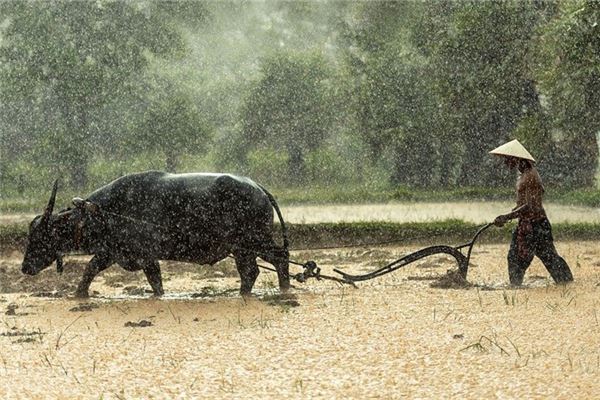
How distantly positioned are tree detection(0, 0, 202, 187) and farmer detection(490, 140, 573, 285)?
3048 cm

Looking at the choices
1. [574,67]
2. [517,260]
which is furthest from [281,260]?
[574,67]

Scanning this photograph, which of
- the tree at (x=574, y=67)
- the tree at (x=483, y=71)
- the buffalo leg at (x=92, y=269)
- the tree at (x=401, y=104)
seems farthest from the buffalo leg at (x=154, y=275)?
the tree at (x=401, y=104)

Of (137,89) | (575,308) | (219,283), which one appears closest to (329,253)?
(219,283)

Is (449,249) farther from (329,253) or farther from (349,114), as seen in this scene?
(349,114)

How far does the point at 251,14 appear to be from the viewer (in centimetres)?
6750

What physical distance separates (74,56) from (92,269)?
29.6 meters

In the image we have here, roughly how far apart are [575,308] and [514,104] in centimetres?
2120

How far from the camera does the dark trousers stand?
12.4 meters

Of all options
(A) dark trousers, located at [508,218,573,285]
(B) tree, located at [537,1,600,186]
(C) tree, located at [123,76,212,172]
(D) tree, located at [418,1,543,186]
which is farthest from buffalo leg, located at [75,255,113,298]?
(C) tree, located at [123,76,212,172]

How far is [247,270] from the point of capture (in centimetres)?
1230

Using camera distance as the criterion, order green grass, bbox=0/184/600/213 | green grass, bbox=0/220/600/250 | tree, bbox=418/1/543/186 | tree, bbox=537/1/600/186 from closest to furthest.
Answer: tree, bbox=537/1/600/186, green grass, bbox=0/220/600/250, green grass, bbox=0/184/600/213, tree, bbox=418/1/543/186

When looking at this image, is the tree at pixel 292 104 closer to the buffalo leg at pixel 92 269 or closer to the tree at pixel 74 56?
the tree at pixel 74 56

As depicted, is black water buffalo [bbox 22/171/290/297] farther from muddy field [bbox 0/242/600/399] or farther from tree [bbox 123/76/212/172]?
tree [bbox 123/76/212/172]

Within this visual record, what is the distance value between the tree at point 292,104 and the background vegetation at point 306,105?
8 cm
